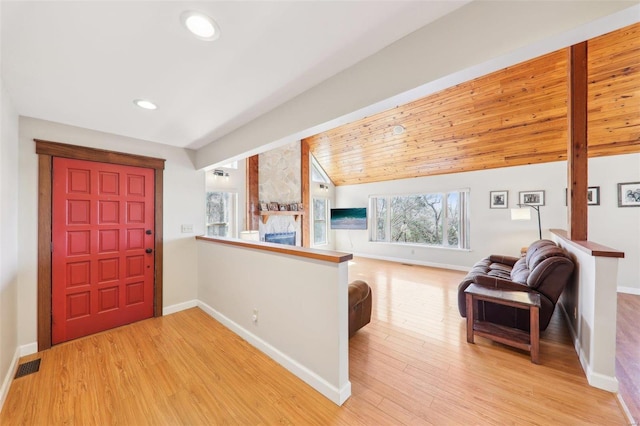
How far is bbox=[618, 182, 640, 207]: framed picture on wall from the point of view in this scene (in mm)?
3742

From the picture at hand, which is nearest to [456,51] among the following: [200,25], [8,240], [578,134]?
[200,25]

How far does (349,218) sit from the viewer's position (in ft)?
23.7

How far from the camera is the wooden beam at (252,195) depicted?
5.67 metres

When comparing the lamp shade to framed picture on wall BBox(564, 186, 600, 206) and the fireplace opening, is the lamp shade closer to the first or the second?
framed picture on wall BBox(564, 186, 600, 206)

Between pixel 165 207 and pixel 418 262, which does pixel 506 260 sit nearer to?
pixel 418 262

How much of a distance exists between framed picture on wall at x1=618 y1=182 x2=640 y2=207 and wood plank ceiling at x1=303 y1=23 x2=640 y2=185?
54 cm

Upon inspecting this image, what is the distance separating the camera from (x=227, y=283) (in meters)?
2.88

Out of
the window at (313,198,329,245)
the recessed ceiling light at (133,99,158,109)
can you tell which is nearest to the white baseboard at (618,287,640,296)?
the window at (313,198,329,245)

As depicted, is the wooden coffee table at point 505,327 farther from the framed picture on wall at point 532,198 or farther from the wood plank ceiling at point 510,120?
the framed picture on wall at point 532,198

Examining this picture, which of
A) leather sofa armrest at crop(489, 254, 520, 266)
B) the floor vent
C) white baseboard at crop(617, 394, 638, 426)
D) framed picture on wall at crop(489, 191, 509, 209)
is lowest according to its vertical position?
the floor vent

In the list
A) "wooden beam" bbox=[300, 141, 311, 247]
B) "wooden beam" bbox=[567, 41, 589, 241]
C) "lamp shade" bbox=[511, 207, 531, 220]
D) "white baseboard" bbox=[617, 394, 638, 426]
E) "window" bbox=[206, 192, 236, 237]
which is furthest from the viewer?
"wooden beam" bbox=[300, 141, 311, 247]

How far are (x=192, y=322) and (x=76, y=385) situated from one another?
3.71ft

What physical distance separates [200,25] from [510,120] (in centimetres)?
475

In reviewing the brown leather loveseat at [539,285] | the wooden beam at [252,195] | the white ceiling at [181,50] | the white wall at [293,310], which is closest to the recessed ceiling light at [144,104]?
the white ceiling at [181,50]
